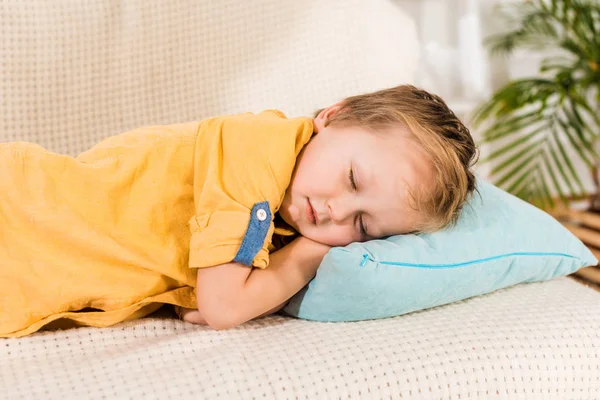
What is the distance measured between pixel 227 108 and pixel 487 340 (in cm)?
92

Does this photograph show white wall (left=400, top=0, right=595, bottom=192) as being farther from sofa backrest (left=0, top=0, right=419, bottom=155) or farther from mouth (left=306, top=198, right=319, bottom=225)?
mouth (left=306, top=198, right=319, bottom=225)

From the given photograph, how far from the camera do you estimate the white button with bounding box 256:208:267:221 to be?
1011mm

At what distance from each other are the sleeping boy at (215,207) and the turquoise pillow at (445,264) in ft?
0.16

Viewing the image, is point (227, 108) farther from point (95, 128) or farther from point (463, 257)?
point (463, 257)

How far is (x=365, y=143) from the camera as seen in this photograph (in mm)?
1070

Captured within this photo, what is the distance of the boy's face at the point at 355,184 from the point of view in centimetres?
105

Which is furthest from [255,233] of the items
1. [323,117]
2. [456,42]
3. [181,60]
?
[456,42]

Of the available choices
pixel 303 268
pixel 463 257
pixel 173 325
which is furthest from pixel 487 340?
pixel 173 325

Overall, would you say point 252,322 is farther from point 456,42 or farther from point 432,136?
point 456,42

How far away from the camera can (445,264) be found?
3.55ft

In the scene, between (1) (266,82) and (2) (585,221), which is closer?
(1) (266,82)

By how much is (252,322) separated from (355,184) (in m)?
0.30

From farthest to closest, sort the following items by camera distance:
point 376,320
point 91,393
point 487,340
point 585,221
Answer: point 585,221, point 376,320, point 487,340, point 91,393

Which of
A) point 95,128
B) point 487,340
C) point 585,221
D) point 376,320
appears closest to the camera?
point 487,340
